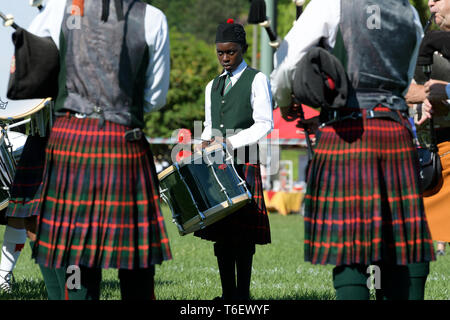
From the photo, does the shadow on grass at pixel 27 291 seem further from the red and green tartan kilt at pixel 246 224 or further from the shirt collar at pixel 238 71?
the shirt collar at pixel 238 71

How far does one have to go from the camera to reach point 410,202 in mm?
3178

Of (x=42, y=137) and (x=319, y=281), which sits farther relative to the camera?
(x=319, y=281)

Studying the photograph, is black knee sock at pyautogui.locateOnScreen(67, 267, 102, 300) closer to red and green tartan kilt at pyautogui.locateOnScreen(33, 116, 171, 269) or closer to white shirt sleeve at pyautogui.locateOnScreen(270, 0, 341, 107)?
red and green tartan kilt at pyautogui.locateOnScreen(33, 116, 171, 269)

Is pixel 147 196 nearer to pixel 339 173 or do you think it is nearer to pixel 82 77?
pixel 82 77

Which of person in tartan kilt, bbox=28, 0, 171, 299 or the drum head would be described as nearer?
person in tartan kilt, bbox=28, 0, 171, 299

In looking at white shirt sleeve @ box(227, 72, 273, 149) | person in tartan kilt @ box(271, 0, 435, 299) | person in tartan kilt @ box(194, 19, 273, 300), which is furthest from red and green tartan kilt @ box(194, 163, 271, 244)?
person in tartan kilt @ box(271, 0, 435, 299)

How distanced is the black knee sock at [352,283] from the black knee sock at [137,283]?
2.67 ft

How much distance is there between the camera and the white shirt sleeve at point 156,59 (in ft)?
10.4

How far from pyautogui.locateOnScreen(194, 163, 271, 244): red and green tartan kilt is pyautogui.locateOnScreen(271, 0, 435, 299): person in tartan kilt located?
1264 mm

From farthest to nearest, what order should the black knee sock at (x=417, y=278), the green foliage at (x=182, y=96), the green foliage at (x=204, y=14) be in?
the green foliage at (x=204, y=14) → the green foliage at (x=182, y=96) → the black knee sock at (x=417, y=278)

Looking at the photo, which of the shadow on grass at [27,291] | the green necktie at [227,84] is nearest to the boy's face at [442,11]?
the green necktie at [227,84]

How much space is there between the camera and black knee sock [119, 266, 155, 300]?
10.3ft
